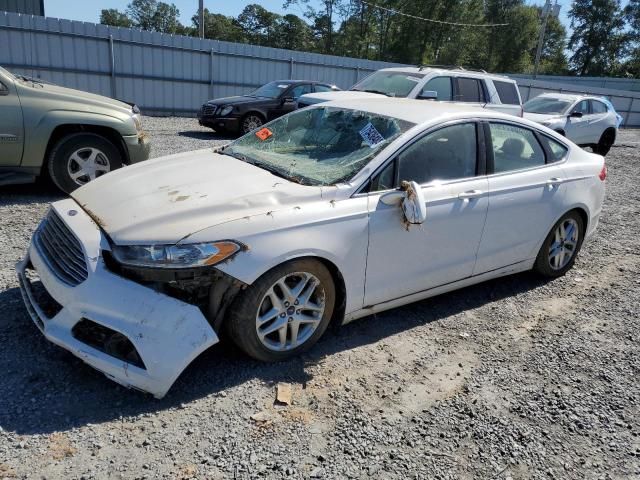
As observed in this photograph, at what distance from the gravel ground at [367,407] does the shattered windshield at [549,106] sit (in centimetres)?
1013

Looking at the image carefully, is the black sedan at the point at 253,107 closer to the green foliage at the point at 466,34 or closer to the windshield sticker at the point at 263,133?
the windshield sticker at the point at 263,133

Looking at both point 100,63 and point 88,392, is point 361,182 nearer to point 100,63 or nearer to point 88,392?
point 88,392

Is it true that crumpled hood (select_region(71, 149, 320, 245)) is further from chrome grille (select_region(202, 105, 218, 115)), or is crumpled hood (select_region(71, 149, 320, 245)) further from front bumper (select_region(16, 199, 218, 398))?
chrome grille (select_region(202, 105, 218, 115))

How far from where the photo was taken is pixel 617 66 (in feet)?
195

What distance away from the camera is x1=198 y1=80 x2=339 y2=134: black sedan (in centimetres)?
1247

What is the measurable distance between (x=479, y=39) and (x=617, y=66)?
1672 cm

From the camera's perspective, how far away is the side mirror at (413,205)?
3273 millimetres

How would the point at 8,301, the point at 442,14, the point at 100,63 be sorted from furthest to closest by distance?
the point at 442,14
the point at 100,63
the point at 8,301

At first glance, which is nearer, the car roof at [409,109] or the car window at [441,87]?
the car roof at [409,109]

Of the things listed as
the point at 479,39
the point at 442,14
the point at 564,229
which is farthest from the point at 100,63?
the point at 479,39

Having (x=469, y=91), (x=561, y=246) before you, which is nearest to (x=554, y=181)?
(x=561, y=246)

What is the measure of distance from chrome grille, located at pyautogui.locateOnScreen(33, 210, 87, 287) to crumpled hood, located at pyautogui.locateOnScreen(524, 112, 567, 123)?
37.1 feet

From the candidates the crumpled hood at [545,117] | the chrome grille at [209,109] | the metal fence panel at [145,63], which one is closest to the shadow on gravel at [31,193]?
the chrome grille at [209,109]

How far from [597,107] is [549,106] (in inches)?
75.4
